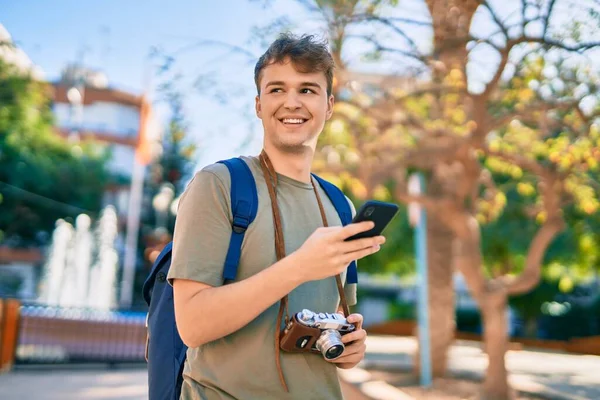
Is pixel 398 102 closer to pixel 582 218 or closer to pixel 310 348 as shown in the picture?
pixel 310 348

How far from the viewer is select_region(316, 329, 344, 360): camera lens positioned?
1.52 metres

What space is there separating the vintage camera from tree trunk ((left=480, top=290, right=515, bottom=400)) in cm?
657

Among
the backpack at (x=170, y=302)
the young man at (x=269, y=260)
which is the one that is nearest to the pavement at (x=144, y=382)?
the backpack at (x=170, y=302)

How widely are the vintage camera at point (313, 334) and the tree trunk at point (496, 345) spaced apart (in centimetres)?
657

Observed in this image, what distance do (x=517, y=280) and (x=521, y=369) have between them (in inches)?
273

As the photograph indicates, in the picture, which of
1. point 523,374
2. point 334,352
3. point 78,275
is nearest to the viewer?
point 334,352

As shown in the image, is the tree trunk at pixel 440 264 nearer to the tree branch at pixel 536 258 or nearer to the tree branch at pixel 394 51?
the tree branch at pixel 394 51

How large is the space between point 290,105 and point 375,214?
0.53 metres

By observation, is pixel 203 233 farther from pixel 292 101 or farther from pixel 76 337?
pixel 76 337

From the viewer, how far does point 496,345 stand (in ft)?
25.0

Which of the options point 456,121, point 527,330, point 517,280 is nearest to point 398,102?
point 456,121

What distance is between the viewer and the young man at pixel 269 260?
1413 millimetres

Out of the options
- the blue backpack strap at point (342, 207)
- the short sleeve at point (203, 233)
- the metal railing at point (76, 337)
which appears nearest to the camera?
the short sleeve at point (203, 233)

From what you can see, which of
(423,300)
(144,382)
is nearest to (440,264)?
(423,300)
